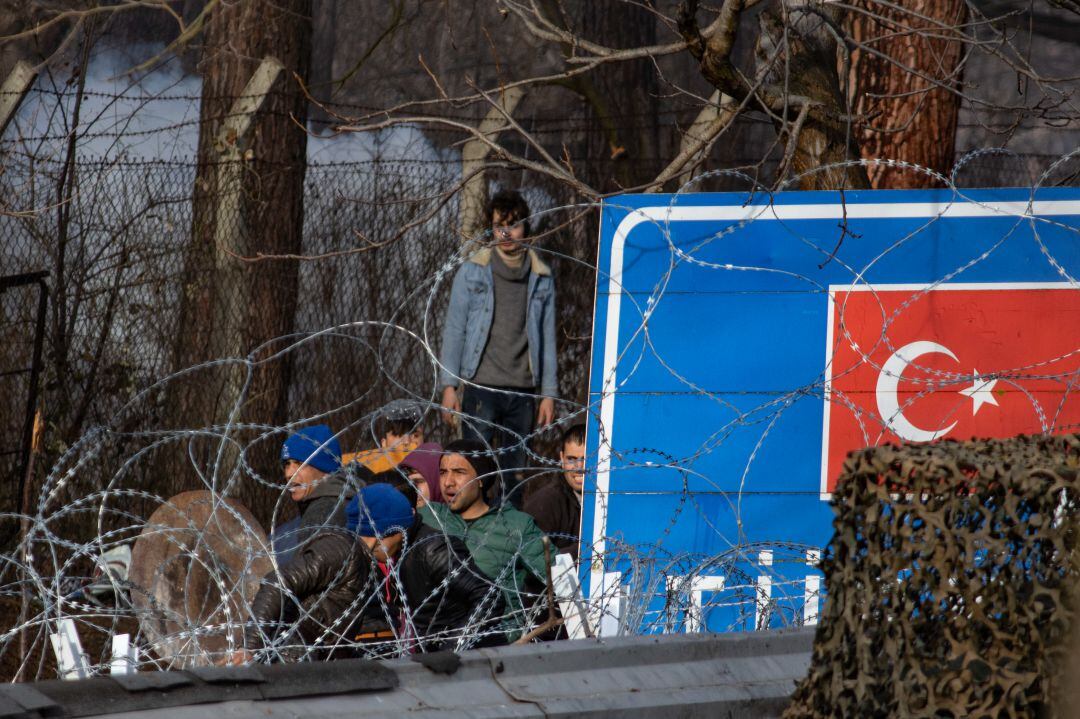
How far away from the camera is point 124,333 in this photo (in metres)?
9.94

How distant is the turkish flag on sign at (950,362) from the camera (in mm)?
5816

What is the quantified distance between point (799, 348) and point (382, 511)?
1.81 meters

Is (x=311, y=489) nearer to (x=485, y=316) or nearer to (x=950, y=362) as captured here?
(x=485, y=316)

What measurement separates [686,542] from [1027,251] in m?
1.78

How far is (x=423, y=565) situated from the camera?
17.9 ft

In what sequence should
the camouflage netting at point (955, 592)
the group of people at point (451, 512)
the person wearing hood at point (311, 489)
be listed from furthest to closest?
the person wearing hood at point (311, 489) → the group of people at point (451, 512) → the camouflage netting at point (955, 592)

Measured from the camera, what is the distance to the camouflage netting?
281cm

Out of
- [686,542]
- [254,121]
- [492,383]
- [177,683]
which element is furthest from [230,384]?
[177,683]

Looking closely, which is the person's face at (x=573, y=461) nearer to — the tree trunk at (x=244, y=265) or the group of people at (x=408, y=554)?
the group of people at (x=408, y=554)

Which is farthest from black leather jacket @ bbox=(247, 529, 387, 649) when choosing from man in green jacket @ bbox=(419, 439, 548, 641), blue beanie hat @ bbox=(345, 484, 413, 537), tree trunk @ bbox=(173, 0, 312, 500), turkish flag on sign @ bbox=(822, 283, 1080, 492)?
tree trunk @ bbox=(173, 0, 312, 500)

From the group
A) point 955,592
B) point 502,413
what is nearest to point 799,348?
point 502,413

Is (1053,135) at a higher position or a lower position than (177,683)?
higher

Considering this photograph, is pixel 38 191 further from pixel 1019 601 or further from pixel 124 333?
pixel 1019 601

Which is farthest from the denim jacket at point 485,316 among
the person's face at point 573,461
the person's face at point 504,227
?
the person's face at point 573,461
